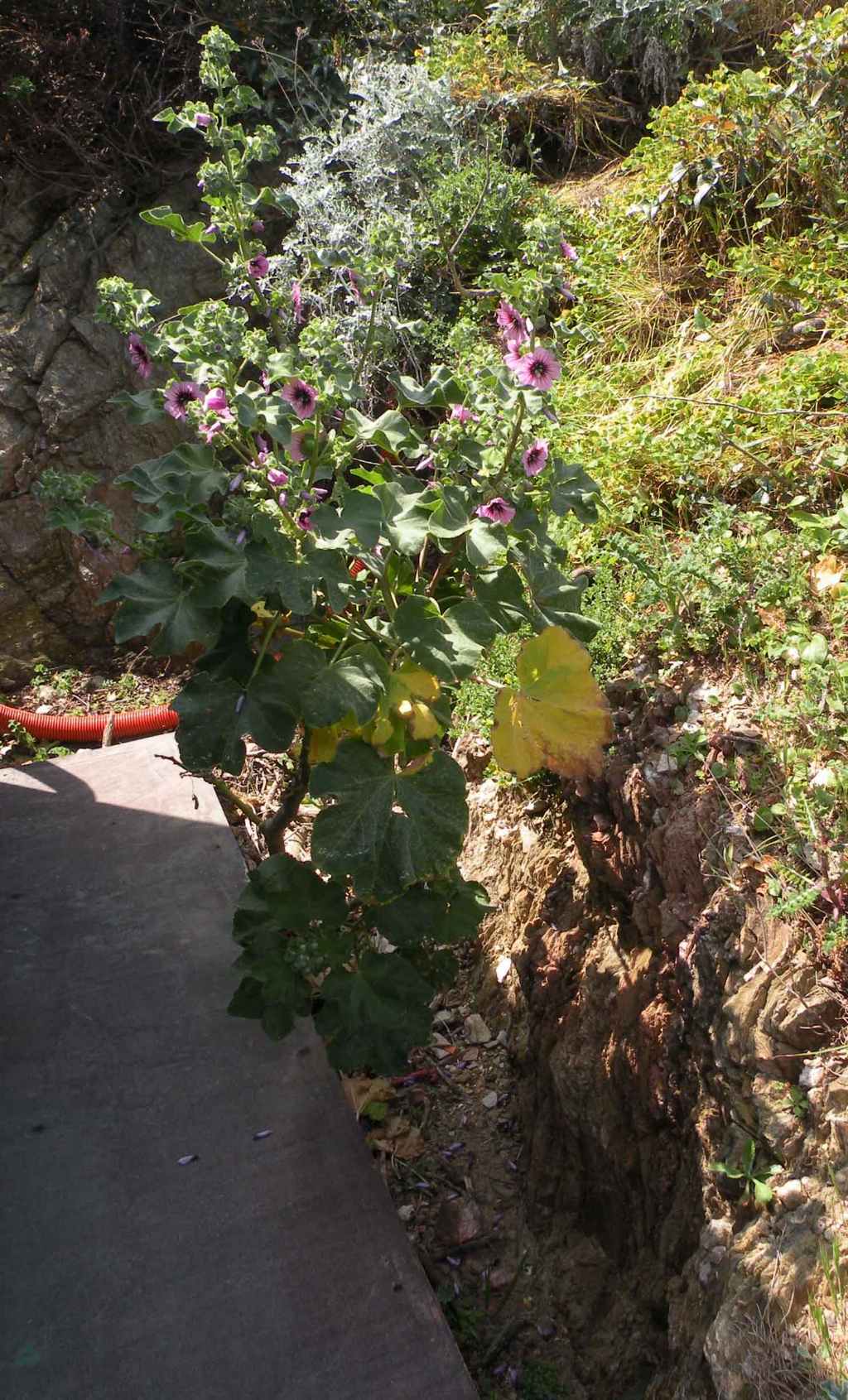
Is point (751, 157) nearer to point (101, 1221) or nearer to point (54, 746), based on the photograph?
point (54, 746)

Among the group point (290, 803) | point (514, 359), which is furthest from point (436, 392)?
point (290, 803)

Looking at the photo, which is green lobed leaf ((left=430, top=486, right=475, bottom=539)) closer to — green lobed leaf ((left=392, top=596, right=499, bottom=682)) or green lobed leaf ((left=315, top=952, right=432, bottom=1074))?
green lobed leaf ((left=392, top=596, right=499, bottom=682))

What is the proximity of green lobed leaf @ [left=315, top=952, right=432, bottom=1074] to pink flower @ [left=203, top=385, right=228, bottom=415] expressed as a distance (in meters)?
1.13

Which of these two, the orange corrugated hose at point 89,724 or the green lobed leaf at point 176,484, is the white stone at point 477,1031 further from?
the orange corrugated hose at point 89,724

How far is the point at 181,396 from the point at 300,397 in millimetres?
292

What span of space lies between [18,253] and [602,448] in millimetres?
3191

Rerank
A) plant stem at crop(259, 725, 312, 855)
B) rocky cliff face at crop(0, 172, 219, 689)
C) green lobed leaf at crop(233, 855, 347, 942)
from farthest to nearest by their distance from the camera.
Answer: rocky cliff face at crop(0, 172, 219, 689) → plant stem at crop(259, 725, 312, 855) → green lobed leaf at crop(233, 855, 347, 942)

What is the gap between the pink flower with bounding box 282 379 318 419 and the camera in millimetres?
1957

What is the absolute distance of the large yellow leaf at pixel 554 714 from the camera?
207 centimetres

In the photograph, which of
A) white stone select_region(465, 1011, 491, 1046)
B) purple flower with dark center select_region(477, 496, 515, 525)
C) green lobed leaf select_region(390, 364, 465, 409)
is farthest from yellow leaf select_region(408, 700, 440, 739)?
white stone select_region(465, 1011, 491, 1046)

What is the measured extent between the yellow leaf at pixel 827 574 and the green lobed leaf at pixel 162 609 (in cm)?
137

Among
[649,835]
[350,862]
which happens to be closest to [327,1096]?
[350,862]

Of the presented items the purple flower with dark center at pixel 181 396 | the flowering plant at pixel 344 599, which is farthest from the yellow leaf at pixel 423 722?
Answer: the purple flower with dark center at pixel 181 396

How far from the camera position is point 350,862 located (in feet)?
6.43
